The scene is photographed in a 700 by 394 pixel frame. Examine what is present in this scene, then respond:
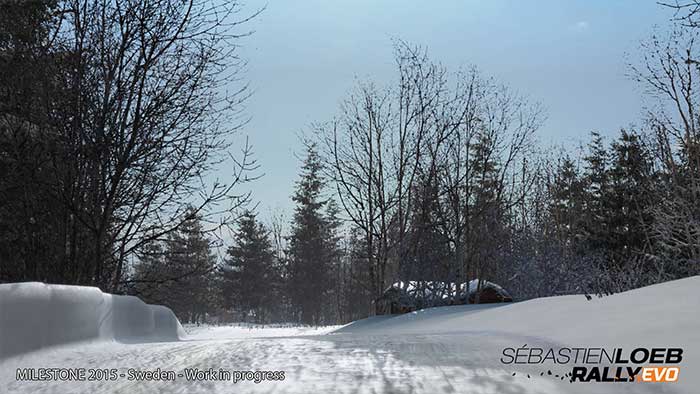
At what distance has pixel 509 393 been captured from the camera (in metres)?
2.35

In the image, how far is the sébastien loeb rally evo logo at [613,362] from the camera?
2457 millimetres

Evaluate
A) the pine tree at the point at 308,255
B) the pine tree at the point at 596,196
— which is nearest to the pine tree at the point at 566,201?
the pine tree at the point at 596,196

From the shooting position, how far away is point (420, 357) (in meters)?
3.12

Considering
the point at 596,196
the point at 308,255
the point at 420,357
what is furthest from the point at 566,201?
the point at 420,357

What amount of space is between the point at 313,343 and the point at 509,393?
1638mm

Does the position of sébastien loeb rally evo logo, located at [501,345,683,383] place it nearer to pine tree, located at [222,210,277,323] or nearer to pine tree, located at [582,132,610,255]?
pine tree, located at [582,132,610,255]

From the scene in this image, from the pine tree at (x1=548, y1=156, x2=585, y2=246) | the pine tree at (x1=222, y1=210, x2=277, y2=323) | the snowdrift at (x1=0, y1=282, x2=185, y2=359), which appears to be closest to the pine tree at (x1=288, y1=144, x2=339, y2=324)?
the pine tree at (x1=222, y1=210, x2=277, y2=323)

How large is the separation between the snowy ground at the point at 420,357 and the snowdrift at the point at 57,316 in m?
0.09

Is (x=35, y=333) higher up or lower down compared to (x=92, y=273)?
lower down

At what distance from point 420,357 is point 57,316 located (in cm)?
242

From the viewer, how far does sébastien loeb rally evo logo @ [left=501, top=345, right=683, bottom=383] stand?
2457 millimetres

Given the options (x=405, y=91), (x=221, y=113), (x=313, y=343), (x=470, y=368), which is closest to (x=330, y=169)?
(x=405, y=91)

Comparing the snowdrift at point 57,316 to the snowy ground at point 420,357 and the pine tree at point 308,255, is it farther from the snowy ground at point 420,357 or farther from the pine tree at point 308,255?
the pine tree at point 308,255

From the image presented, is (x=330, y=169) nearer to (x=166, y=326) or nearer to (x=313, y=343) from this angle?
(x=166, y=326)
